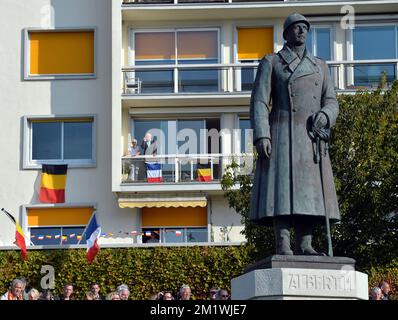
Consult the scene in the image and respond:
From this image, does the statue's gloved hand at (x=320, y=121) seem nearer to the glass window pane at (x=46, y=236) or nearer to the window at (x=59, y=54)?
the glass window pane at (x=46, y=236)

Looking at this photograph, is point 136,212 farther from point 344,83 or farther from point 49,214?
point 344,83

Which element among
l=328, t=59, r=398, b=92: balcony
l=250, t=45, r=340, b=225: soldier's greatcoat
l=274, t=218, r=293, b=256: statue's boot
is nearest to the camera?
l=274, t=218, r=293, b=256: statue's boot

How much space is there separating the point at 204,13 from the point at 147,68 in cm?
231

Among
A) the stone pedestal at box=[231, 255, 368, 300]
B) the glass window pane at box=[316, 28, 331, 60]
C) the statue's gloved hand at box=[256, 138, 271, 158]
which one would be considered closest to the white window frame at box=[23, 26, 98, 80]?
the glass window pane at box=[316, 28, 331, 60]

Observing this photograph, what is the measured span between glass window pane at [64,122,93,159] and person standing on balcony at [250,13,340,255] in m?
21.7

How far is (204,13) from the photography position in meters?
38.1

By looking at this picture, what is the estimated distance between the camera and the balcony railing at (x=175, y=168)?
36.7m

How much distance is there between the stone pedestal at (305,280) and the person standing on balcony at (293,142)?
1.56 ft

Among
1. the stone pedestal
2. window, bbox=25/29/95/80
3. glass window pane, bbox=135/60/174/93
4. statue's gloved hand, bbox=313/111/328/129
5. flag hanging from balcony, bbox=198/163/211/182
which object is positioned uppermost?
window, bbox=25/29/95/80

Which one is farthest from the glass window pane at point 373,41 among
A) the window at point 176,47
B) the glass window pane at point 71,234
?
the glass window pane at point 71,234

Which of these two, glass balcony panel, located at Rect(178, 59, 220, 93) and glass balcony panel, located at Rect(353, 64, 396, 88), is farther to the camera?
glass balcony panel, located at Rect(178, 59, 220, 93)

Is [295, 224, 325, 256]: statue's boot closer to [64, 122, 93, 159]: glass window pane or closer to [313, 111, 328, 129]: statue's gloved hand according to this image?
[313, 111, 328, 129]: statue's gloved hand

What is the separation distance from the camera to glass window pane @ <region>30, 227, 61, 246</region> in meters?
36.7

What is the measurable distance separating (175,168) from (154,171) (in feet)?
2.06
